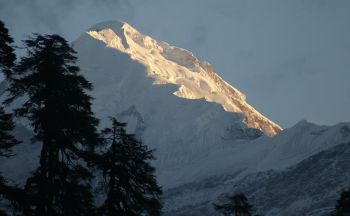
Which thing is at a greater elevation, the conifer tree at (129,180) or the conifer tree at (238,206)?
the conifer tree at (238,206)

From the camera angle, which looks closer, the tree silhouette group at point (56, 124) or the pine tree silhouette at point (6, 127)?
the pine tree silhouette at point (6, 127)

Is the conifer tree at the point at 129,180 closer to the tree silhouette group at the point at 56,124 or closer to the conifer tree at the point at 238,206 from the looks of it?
the tree silhouette group at the point at 56,124

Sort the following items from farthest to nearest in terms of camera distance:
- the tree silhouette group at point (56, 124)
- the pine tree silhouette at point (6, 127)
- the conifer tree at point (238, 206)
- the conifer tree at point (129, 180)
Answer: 1. the conifer tree at point (238, 206)
2. the conifer tree at point (129, 180)
3. the tree silhouette group at point (56, 124)
4. the pine tree silhouette at point (6, 127)

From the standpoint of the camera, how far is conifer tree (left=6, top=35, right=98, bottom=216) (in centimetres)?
3228

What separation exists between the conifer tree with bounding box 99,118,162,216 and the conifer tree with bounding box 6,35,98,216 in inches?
115

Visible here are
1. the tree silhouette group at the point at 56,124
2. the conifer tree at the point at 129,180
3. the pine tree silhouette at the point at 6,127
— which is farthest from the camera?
the conifer tree at the point at 129,180

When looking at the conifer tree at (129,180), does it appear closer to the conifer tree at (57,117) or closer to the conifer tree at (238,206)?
the conifer tree at (57,117)

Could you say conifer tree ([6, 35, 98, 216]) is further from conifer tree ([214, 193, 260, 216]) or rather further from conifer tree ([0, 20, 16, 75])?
conifer tree ([214, 193, 260, 216])

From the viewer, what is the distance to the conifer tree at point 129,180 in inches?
1448

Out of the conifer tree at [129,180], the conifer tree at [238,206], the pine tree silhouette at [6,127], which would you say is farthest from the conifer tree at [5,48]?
the conifer tree at [238,206]

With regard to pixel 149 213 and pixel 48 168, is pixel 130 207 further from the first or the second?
pixel 48 168

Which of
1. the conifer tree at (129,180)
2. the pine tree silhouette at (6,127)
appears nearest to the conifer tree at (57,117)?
the pine tree silhouette at (6,127)

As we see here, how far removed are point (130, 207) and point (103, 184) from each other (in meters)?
1.75

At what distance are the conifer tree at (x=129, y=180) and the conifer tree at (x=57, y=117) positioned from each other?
9.59ft
